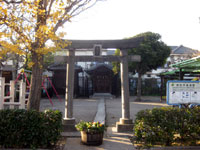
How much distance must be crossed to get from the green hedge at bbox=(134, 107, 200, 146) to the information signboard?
2.84ft

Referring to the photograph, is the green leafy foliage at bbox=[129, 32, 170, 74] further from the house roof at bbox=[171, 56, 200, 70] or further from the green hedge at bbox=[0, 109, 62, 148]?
the green hedge at bbox=[0, 109, 62, 148]

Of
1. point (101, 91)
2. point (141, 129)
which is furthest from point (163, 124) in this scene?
point (101, 91)

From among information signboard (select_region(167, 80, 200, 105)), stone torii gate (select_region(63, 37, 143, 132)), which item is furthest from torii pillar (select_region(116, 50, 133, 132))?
information signboard (select_region(167, 80, 200, 105))

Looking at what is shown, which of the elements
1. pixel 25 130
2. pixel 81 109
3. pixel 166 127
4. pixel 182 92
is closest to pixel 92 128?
pixel 25 130

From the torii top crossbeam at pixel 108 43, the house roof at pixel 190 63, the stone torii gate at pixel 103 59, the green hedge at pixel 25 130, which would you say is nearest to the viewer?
the green hedge at pixel 25 130

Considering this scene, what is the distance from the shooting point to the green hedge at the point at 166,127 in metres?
5.05

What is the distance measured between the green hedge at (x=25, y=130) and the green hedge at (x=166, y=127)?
2326mm

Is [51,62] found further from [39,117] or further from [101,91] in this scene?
[39,117]

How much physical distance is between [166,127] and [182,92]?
176 centimetres

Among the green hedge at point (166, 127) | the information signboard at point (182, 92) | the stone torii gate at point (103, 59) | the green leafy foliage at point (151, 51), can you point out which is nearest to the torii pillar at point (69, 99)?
the stone torii gate at point (103, 59)

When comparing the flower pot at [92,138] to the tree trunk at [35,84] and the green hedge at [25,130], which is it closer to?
the green hedge at [25,130]

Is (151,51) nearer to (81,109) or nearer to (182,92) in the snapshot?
(81,109)

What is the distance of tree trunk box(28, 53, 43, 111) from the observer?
6.14 m

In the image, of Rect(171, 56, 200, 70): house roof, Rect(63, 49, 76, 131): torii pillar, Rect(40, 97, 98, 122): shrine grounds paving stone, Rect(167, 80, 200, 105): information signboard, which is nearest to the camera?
Rect(167, 80, 200, 105): information signboard
